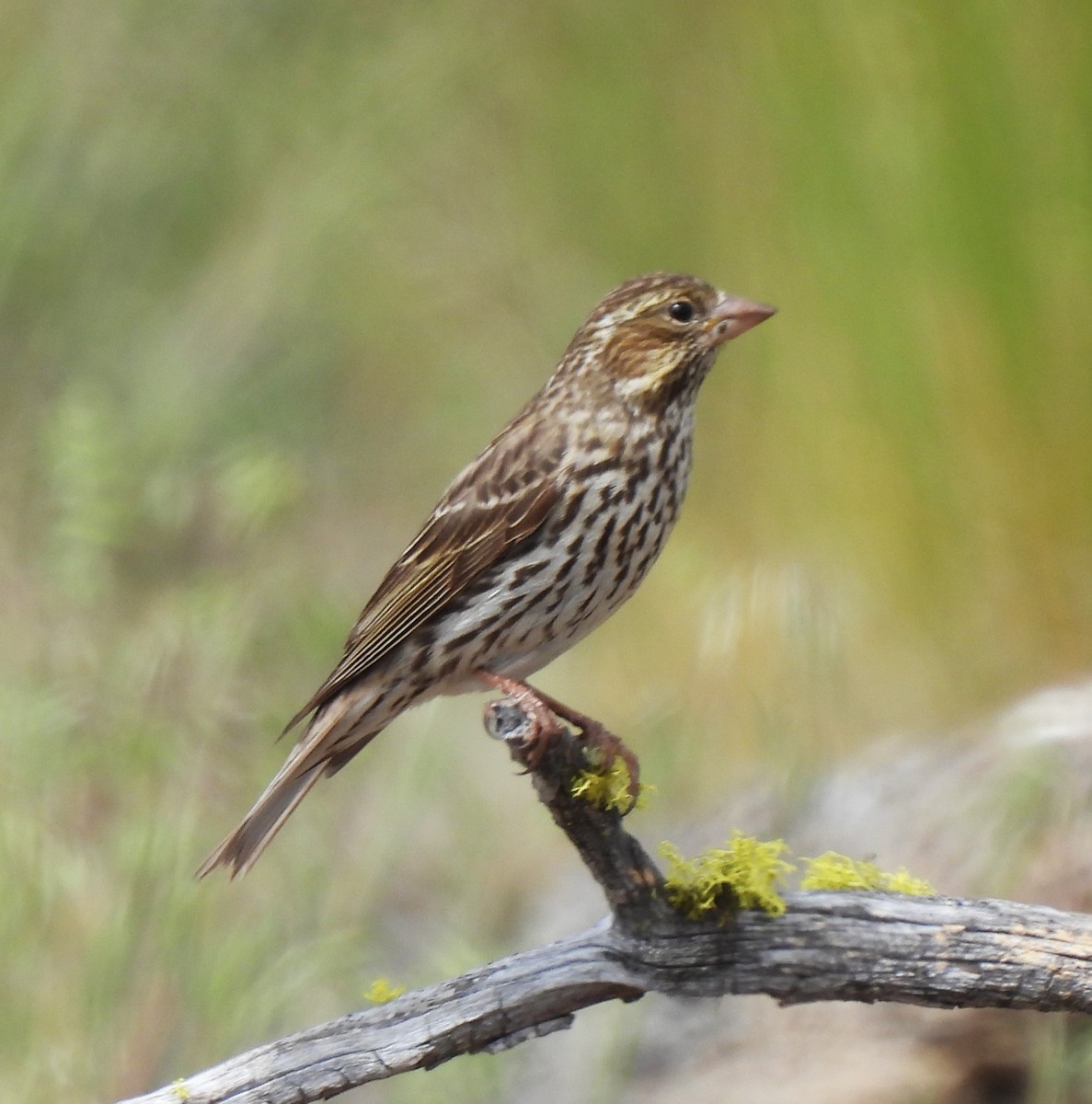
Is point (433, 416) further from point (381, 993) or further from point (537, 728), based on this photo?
point (537, 728)

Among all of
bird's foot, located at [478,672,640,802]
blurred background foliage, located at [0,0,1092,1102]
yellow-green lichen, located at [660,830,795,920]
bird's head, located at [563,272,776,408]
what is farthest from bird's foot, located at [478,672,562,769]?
blurred background foliage, located at [0,0,1092,1102]

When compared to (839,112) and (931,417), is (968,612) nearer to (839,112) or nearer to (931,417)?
(931,417)

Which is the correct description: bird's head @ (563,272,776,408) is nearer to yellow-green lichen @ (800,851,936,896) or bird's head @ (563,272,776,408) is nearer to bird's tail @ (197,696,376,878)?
bird's tail @ (197,696,376,878)

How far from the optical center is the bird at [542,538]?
2.84 metres

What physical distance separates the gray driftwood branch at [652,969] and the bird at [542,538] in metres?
0.41

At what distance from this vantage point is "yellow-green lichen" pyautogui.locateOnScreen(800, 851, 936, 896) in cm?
250

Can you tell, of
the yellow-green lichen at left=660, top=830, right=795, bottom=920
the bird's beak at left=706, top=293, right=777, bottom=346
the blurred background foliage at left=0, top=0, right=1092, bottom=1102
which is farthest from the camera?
the blurred background foliage at left=0, top=0, right=1092, bottom=1102

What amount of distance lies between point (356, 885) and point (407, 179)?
1889 mm

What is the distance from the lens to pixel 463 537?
294 cm

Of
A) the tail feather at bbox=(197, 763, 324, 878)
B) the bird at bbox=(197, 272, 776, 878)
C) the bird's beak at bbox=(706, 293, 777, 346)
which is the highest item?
the bird's beak at bbox=(706, 293, 777, 346)

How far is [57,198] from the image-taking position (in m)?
4.74

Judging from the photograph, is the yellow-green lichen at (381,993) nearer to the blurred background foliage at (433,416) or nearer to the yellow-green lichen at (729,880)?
the yellow-green lichen at (729,880)

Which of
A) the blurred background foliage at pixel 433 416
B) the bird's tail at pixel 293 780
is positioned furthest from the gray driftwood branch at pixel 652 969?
the blurred background foliage at pixel 433 416

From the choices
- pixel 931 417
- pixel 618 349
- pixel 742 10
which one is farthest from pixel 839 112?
pixel 618 349
